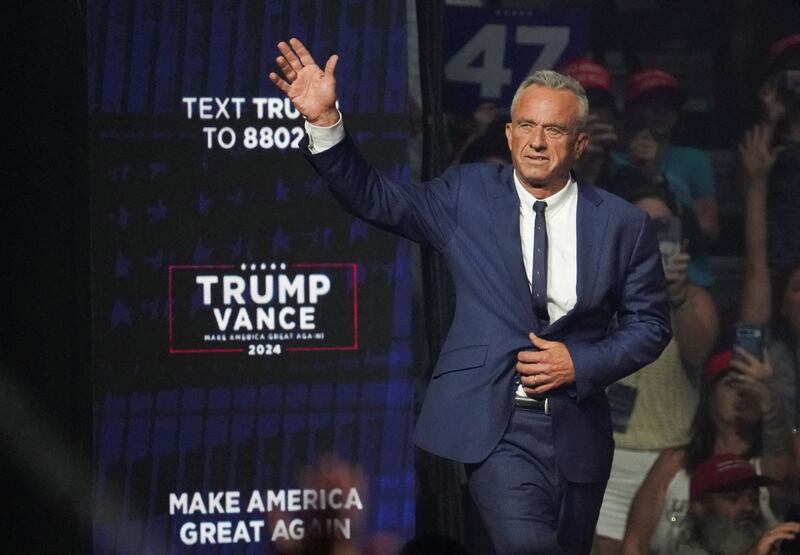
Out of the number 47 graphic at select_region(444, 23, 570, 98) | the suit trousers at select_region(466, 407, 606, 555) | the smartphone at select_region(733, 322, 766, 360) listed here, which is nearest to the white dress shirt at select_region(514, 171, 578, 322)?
the suit trousers at select_region(466, 407, 606, 555)

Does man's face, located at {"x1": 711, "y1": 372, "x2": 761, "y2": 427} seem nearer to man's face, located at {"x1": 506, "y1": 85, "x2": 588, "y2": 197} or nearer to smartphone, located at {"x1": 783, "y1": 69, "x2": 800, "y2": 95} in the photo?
smartphone, located at {"x1": 783, "y1": 69, "x2": 800, "y2": 95}

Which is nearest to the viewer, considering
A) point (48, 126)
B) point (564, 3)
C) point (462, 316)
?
point (462, 316)

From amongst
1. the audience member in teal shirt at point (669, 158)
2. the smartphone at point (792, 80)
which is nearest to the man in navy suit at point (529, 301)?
the audience member in teal shirt at point (669, 158)

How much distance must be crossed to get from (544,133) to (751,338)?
2069 mm

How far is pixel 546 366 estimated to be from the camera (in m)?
3.24

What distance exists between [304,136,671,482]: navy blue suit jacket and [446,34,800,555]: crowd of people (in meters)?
1.62

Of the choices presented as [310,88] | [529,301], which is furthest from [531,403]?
[310,88]

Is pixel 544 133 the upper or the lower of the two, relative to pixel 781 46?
lower

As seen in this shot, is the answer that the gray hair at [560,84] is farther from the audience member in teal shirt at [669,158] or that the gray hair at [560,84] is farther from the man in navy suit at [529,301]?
the audience member in teal shirt at [669,158]

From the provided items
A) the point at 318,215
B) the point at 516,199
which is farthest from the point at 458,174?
the point at 318,215

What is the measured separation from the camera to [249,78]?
476 centimetres

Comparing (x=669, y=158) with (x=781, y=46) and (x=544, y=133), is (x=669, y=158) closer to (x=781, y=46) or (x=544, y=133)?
(x=781, y=46)

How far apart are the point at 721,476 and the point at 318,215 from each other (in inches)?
71.2

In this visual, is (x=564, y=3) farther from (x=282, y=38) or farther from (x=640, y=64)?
(x=282, y=38)
